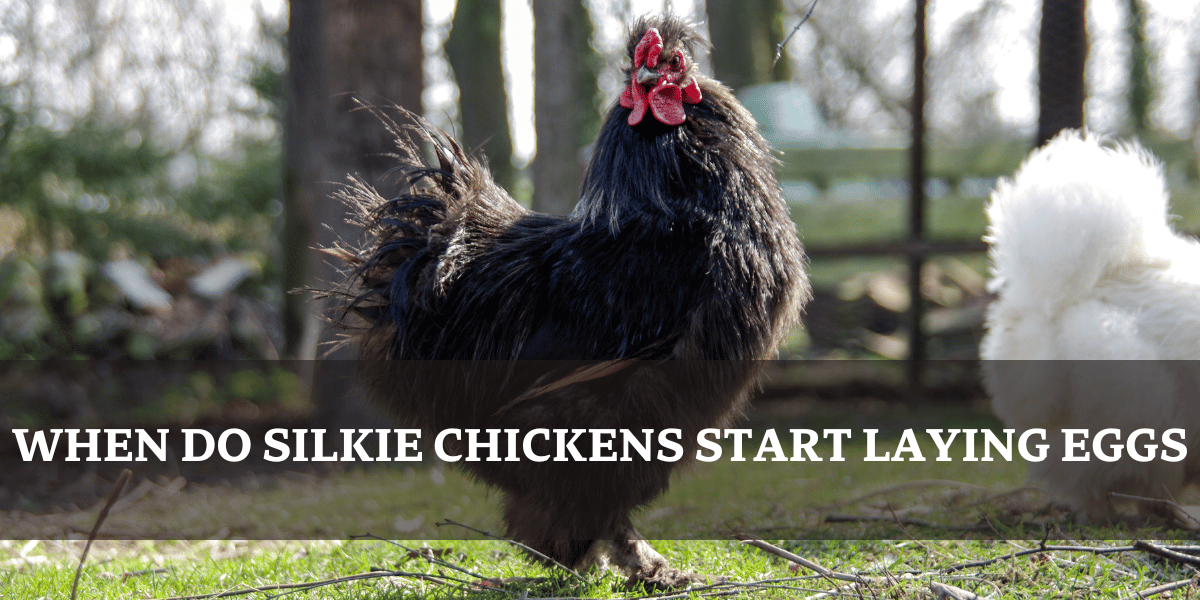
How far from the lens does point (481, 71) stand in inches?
413

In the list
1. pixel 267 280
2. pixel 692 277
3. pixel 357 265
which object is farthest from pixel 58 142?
pixel 692 277

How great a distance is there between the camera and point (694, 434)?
8.21ft

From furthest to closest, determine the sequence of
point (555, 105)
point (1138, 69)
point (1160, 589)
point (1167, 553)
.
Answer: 1. point (1138, 69)
2. point (555, 105)
3. point (1167, 553)
4. point (1160, 589)

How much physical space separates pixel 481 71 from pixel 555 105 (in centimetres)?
522

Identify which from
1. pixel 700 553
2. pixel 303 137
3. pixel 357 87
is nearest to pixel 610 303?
pixel 700 553

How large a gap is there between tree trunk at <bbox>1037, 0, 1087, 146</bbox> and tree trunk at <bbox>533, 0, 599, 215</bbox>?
3.04 metres

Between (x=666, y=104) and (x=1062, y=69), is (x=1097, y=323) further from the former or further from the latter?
(x=1062, y=69)

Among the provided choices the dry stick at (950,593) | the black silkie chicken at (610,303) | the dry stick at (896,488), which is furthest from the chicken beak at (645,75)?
the dry stick at (896,488)

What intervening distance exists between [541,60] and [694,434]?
3861 mm

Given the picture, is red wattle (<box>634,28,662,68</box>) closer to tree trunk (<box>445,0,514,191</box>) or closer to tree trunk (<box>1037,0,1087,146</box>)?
tree trunk (<box>1037,0,1087,146</box>)

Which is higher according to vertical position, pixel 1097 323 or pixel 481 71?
pixel 481 71

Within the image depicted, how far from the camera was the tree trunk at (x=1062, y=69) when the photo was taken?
4.96 meters

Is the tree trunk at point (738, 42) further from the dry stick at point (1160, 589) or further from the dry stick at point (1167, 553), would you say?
the dry stick at point (1160, 589)

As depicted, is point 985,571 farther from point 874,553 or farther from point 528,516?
point 528,516
